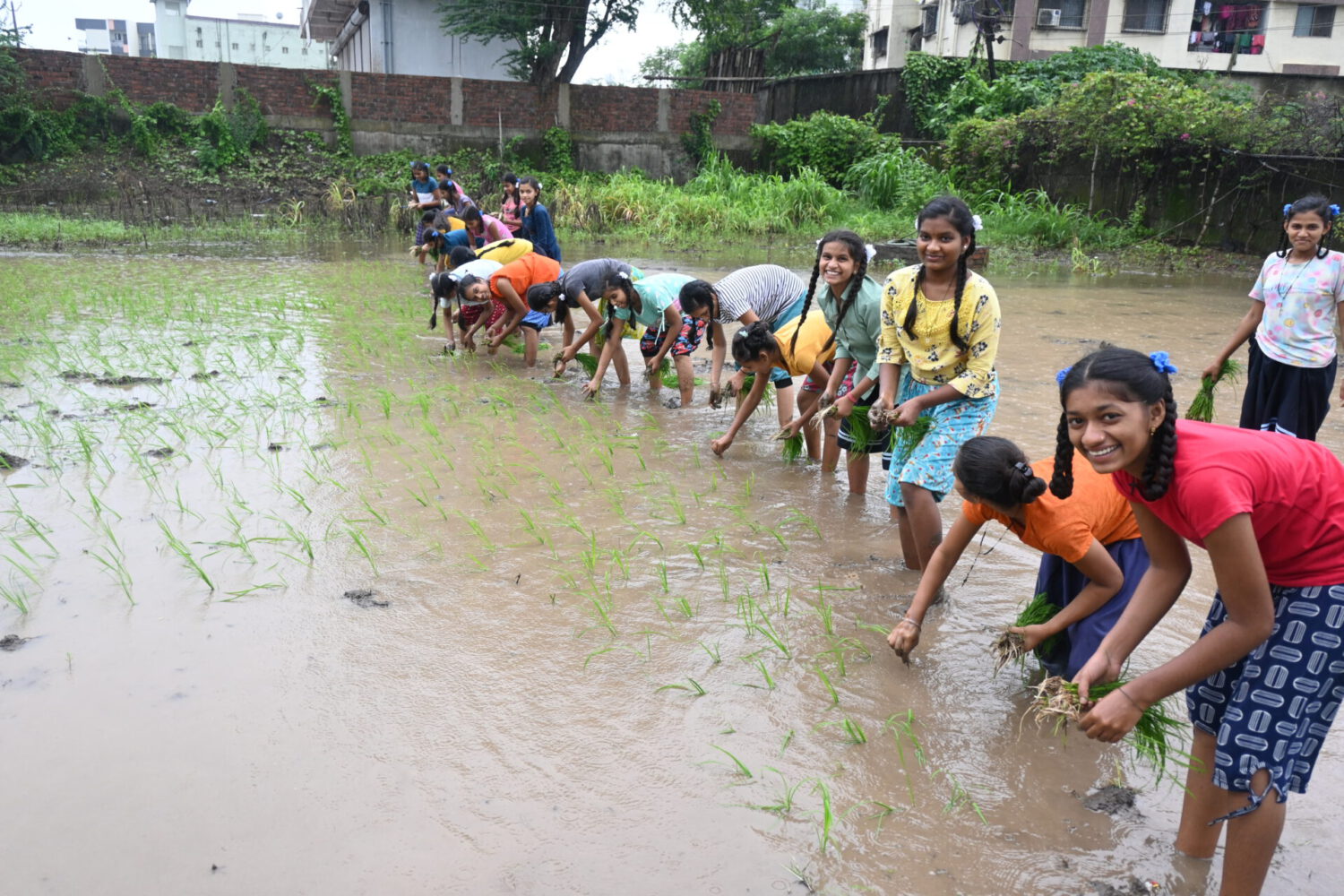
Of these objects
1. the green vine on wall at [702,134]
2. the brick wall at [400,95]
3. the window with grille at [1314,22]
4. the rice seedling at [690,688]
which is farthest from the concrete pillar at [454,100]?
the window with grille at [1314,22]

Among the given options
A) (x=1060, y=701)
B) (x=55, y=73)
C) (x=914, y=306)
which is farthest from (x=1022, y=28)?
(x=1060, y=701)

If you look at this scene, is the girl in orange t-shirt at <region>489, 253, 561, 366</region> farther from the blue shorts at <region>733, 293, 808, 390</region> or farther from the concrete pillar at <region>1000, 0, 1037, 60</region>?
the concrete pillar at <region>1000, 0, 1037, 60</region>

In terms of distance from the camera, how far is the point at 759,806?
2.38 meters

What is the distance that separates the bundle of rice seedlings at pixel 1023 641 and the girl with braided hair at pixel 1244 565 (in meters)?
0.70

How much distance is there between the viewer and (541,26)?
20203 mm

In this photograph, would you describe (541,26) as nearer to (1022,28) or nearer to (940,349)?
(1022,28)

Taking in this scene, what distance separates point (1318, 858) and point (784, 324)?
134 inches

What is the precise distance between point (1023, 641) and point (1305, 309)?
2.44m

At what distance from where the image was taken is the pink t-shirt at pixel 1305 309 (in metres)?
4.07

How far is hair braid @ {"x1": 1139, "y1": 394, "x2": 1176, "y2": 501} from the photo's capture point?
178 centimetres

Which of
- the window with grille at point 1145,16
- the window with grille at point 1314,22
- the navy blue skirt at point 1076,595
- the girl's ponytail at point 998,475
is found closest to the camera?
the girl's ponytail at point 998,475

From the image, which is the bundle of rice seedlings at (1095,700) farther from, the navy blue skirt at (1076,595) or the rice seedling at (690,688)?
the rice seedling at (690,688)

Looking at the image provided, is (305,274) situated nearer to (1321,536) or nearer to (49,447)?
(49,447)

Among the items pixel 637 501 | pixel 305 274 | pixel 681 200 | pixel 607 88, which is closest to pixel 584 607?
pixel 637 501
